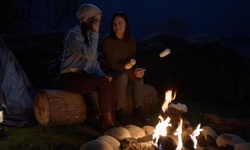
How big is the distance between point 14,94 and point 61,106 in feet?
2.37

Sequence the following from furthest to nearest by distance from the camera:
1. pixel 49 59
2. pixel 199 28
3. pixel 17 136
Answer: pixel 199 28 < pixel 49 59 < pixel 17 136

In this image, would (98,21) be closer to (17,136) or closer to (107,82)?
(107,82)

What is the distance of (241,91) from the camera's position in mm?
6520

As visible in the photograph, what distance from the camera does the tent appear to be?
13.7 ft

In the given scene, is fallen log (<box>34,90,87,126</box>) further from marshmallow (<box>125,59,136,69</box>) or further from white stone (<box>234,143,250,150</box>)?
white stone (<box>234,143,250,150</box>)

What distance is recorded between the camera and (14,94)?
4273 millimetres

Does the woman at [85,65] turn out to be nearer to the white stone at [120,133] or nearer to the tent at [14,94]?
the white stone at [120,133]

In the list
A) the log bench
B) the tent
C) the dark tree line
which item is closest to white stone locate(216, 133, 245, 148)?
the log bench

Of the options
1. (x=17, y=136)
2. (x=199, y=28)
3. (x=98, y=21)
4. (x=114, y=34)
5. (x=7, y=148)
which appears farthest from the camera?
(x=199, y=28)

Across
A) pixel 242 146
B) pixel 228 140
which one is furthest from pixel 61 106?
pixel 242 146

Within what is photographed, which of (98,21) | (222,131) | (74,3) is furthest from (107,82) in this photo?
(74,3)

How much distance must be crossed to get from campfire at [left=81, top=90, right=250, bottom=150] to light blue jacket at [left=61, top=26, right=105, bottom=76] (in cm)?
105

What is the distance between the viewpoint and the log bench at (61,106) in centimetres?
409

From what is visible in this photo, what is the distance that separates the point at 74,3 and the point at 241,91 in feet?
24.0
